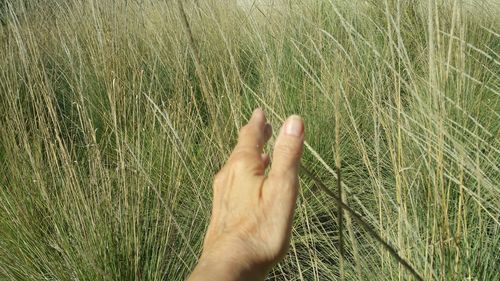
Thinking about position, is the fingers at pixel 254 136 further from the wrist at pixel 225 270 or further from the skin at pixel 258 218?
the wrist at pixel 225 270

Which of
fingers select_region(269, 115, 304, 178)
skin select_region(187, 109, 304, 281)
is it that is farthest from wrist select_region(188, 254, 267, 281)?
fingers select_region(269, 115, 304, 178)

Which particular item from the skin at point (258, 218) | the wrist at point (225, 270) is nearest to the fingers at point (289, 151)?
the skin at point (258, 218)

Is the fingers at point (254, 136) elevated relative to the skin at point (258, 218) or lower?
elevated

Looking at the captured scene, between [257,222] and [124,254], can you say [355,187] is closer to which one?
[124,254]

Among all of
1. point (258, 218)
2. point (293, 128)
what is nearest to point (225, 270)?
point (258, 218)

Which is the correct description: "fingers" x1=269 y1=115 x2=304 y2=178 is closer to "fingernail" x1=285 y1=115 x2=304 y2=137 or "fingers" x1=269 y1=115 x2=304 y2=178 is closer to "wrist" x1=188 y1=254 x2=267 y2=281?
"fingernail" x1=285 y1=115 x2=304 y2=137

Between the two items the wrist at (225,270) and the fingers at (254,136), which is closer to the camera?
the wrist at (225,270)

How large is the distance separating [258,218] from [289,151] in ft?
0.31

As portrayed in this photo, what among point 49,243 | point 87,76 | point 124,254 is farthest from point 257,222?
point 87,76

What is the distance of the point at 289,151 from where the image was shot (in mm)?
657

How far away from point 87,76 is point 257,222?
6.44 ft

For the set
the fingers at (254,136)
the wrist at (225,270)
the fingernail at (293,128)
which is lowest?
the wrist at (225,270)

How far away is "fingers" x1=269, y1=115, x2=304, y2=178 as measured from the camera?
0.66 meters

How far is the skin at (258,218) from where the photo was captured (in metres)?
0.64
